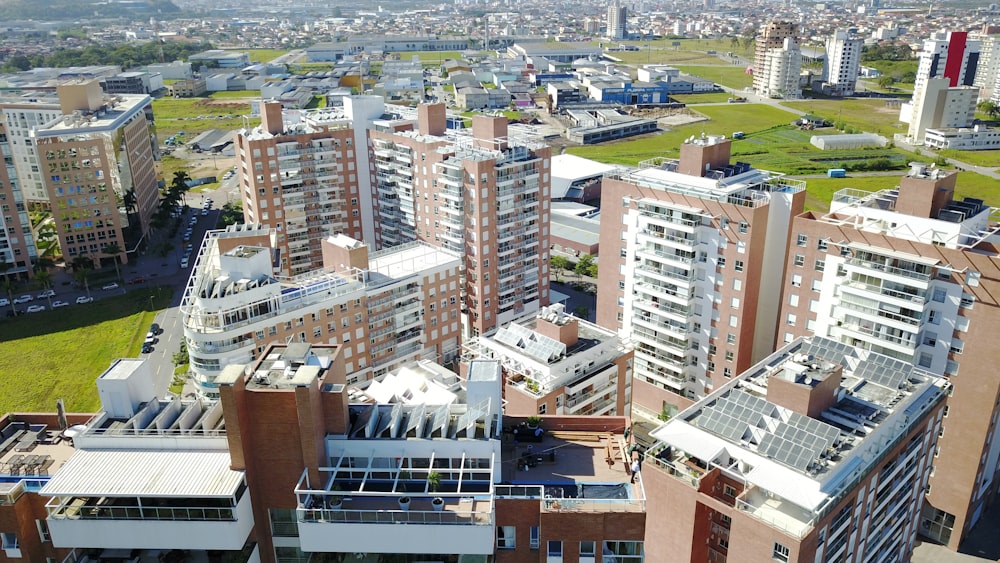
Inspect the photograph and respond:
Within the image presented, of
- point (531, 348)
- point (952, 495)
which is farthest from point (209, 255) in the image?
point (952, 495)

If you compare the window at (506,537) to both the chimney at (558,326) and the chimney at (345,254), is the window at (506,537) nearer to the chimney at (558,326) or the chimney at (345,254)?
the chimney at (558,326)

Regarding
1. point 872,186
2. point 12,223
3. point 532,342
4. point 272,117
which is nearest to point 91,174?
point 12,223

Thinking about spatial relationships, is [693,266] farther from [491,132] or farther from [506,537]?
[506,537]

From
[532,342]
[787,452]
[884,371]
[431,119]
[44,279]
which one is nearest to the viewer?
[787,452]

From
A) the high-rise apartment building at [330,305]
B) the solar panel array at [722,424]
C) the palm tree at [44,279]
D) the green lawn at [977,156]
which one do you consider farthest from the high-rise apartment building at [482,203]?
the green lawn at [977,156]

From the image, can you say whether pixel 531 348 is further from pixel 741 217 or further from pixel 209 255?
pixel 209 255

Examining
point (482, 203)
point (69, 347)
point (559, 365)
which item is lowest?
point (69, 347)
